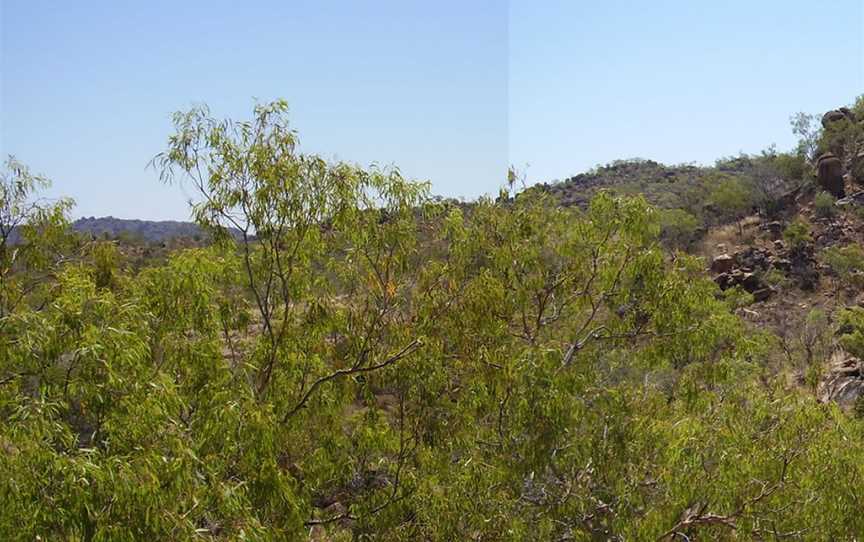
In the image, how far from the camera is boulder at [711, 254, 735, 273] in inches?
1182

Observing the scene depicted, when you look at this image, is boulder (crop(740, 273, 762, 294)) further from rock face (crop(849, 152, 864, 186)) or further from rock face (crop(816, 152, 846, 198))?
rock face (crop(849, 152, 864, 186))

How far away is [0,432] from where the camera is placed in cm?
407

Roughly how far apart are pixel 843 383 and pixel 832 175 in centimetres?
1864

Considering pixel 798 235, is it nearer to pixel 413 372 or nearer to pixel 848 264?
pixel 848 264

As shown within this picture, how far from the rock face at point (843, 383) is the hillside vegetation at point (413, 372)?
37.8 feet

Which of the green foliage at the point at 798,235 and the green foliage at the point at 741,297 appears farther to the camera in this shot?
the green foliage at the point at 798,235

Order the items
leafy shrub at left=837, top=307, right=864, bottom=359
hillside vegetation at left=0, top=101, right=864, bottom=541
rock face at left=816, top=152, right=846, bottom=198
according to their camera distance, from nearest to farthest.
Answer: hillside vegetation at left=0, top=101, right=864, bottom=541 → leafy shrub at left=837, top=307, right=864, bottom=359 → rock face at left=816, top=152, right=846, bottom=198

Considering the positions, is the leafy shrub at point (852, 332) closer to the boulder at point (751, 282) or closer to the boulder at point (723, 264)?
the boulder at point (751, 282)

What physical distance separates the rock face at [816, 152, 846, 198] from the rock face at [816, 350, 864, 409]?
1538cm

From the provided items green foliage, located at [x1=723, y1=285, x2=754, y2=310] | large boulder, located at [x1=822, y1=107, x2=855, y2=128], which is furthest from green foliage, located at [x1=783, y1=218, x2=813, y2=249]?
large boulder, located at [x1=822, y1=107, x2=855, y2=128]

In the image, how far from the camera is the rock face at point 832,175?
33625 mm

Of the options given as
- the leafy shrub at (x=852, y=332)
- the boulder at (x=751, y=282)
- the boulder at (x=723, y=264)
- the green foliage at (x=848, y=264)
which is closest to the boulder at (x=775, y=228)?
the boulder at (x=723, y=264)

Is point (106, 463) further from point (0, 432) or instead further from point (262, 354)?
point (262, 354)

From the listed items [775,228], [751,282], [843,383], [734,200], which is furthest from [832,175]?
[843,383]
